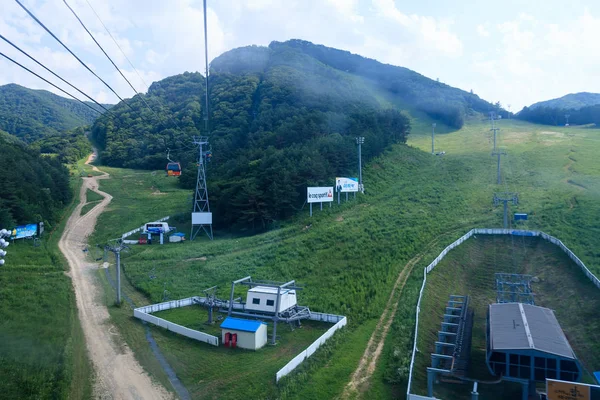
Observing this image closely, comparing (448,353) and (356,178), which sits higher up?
(356,178)

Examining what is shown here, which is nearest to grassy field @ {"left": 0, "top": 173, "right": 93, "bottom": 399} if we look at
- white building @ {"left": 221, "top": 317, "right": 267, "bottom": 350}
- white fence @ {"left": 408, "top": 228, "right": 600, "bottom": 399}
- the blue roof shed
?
white building @ {"left": 221, "top": 317, "right": 267, "bottom": 350}

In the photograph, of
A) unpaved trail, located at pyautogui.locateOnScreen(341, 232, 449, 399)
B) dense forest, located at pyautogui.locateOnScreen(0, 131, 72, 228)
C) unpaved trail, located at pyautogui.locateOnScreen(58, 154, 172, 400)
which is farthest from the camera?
dense forest, located at pyautogui.locateOnScreen(0, 131, 72, 228)

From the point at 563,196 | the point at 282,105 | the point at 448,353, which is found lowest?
the point at 448,353

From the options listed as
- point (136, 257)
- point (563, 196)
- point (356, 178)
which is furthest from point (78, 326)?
point (563, 196)

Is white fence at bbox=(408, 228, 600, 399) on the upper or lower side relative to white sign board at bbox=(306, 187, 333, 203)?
lower

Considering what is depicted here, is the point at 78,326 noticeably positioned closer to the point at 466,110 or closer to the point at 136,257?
the point at 136,257

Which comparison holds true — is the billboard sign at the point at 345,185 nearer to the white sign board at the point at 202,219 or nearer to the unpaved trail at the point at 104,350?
the white sign board at the point at 202,219

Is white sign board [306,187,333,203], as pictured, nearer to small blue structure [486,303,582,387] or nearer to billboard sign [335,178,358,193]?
billboard sign [335,178,358,193]

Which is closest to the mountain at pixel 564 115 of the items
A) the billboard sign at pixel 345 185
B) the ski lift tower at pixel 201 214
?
the billboard sign at pixel 345 185
